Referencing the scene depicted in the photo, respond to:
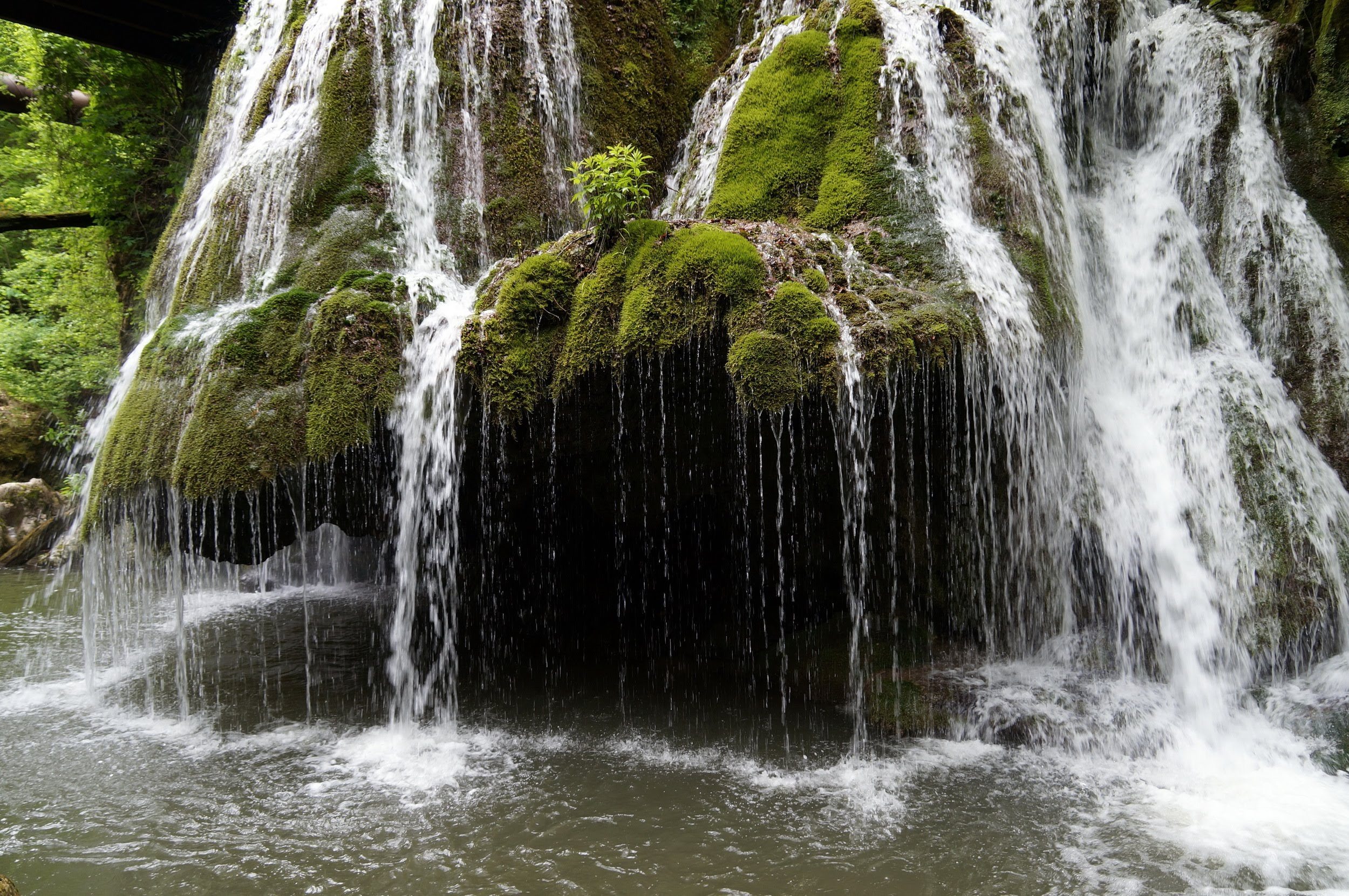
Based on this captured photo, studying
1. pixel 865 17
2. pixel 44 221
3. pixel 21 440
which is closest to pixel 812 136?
pixel 865 17

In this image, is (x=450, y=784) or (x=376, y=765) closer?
(x=450, y=784)

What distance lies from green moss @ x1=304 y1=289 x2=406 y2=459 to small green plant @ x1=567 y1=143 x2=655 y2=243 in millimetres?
1695

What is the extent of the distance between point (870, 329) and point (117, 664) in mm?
7534

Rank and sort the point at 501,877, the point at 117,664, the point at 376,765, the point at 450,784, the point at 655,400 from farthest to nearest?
the point at 117,664
the point at 655,400
the point at 376,765
the point at 450,784
the point at 501,877

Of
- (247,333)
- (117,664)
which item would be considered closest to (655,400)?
(247,333)

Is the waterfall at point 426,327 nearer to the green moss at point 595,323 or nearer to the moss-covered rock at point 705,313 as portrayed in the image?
the moss-covered rock at point 705,313

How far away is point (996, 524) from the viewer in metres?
6.13

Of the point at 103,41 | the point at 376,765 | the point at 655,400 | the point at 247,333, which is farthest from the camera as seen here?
the point at 103,41

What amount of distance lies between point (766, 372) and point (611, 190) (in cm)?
182

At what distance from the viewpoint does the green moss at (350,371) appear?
5.53 meters

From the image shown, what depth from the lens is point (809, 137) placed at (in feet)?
21.5

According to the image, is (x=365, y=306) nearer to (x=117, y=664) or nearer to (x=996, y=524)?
(x=117, y=664)

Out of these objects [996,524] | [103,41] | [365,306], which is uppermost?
[103,41]

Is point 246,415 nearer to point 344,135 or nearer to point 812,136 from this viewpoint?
point 344,135
